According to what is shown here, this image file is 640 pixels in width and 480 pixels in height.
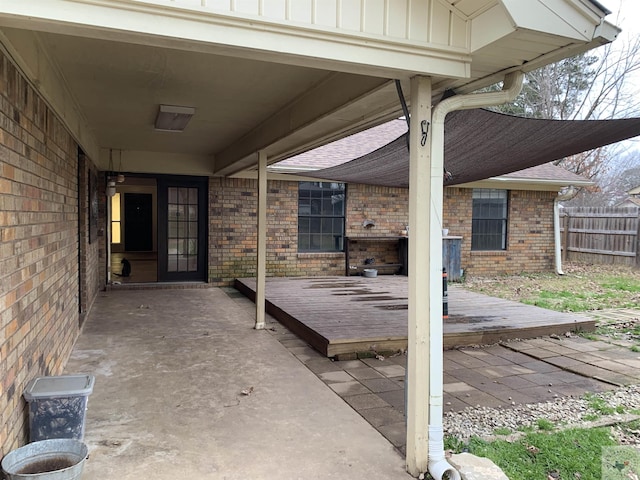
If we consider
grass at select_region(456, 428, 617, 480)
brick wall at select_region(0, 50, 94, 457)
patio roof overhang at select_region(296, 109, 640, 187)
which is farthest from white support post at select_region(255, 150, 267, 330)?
grass at select_region(456, 428, 617, 480)

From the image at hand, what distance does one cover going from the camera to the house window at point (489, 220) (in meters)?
11.2

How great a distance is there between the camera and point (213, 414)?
338cm

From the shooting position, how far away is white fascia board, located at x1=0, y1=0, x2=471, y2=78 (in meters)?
1.90

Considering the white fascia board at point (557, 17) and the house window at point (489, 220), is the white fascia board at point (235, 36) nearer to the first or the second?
the white fascia board at point (557, 17)

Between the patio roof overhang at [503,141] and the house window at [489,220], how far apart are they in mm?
5172

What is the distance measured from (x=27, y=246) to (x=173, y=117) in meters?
2.81

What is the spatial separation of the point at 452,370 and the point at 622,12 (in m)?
18.9

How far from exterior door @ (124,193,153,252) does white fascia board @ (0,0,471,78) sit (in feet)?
47.6

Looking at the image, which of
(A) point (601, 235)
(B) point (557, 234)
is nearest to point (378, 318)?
(B) point (557, 234)

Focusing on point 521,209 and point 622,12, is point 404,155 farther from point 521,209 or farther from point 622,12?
point 622,12

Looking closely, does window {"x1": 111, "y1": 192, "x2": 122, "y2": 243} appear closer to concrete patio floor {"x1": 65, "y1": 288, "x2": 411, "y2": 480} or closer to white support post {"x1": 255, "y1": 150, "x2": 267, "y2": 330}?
concrete patio floor {"x1": 65, "y1": 288, "x2": 411, "y2": 480}

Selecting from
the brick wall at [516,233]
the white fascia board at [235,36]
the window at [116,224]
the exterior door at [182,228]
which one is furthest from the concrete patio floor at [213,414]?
the window at [116,224]

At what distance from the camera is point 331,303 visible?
6.78 meters

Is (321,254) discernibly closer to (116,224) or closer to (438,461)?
(438,461)
